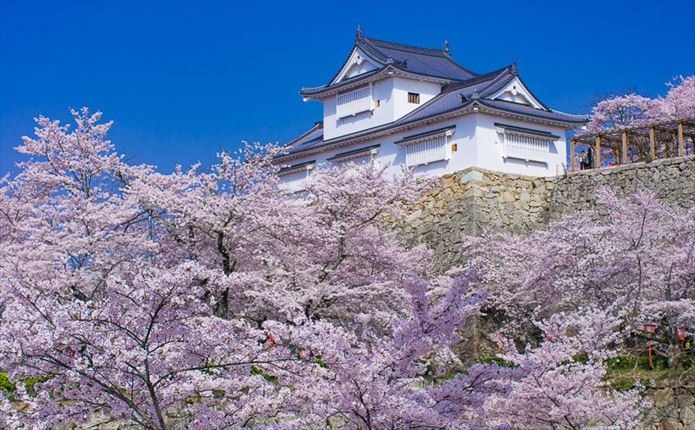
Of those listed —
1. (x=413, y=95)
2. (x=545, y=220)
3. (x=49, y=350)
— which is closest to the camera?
(x=49, y=350)

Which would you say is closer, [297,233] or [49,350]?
[49,350]

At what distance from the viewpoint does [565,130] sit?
21.5 metres

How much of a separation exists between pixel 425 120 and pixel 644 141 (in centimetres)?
449

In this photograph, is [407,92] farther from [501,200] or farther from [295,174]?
[501,200]

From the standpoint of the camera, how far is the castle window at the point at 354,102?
74.3ft

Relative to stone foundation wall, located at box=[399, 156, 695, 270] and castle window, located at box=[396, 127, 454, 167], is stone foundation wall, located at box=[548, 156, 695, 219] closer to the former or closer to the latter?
stone foundation wall, located at box=[399, 156, 695, 270]

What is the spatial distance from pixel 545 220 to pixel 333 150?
5269mm

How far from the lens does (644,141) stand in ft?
67.9

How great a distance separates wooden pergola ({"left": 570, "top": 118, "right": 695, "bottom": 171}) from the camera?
62.8ft

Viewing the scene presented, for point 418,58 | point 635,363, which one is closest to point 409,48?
point 418,58

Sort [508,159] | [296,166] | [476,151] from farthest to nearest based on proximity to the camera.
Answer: [296,166] → [508,159] → [476,151]

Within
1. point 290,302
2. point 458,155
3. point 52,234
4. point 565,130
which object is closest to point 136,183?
point 52,234

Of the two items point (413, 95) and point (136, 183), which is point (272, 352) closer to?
point (136, 183)

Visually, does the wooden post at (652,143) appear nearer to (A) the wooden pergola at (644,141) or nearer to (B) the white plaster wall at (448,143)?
(A) the wooden pergola at (644,141)
